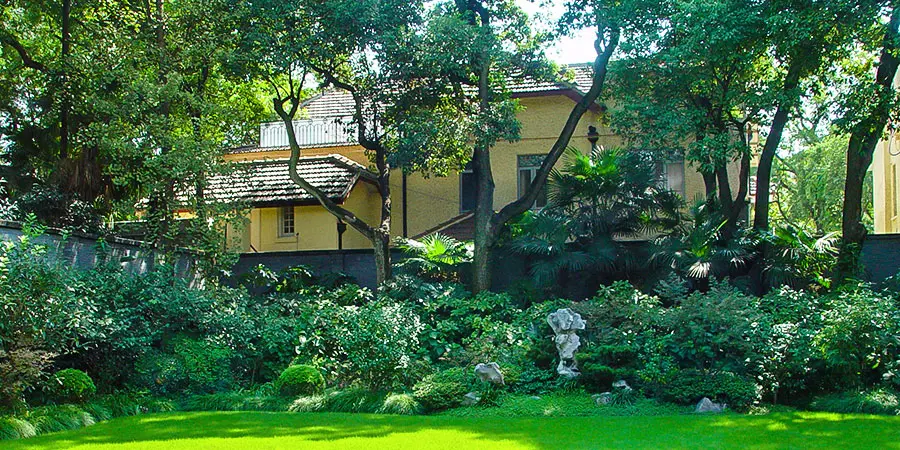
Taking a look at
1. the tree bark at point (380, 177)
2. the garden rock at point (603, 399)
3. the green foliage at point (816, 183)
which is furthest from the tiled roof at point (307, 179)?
the green foliage at point (816, 183)

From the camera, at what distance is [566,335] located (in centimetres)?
1489

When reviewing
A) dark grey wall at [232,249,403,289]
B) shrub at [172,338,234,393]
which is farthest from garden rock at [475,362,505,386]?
dark grey wall at [232,249,403,289]

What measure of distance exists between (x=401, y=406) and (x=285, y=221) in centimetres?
1532

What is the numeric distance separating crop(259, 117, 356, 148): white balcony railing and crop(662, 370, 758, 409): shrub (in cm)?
1690

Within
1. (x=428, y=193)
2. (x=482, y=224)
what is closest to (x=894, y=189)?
(x=428, y=193)

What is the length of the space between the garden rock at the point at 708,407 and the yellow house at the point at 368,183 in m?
12.0

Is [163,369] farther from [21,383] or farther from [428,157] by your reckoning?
[428,157]

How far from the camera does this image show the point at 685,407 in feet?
42.8

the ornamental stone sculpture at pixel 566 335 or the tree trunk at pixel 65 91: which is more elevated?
→ the tree trunk at pixel 65 91

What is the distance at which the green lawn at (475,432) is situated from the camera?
1009 centimetres

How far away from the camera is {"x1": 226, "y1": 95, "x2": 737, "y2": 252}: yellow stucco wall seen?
2602cm

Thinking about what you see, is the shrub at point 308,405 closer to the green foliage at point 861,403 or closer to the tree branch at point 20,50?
the green foliage at point 861,403

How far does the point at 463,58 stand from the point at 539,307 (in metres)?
5.46

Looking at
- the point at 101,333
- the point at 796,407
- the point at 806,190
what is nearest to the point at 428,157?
the point at 101,333
